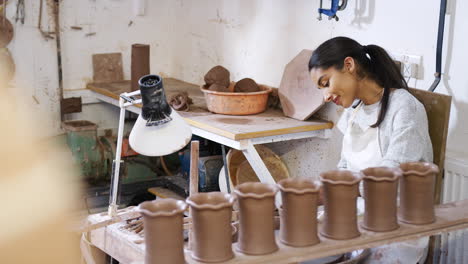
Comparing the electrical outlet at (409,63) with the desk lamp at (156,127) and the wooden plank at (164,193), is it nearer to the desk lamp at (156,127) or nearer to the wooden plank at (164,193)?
the desk lamp at (156,127)

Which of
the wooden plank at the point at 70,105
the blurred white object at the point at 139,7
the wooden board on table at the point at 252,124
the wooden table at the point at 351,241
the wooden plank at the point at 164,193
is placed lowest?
the wooden plank at the point at 164,193

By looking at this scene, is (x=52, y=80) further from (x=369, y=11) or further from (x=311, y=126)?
(x=369, y=11)

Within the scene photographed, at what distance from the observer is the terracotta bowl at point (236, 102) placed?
12.1ft

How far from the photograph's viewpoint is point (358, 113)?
2809 millimetres

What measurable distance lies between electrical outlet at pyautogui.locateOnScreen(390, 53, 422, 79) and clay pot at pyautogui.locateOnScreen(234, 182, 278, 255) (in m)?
1.46

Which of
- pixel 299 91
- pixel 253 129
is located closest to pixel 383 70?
pixel 253 129

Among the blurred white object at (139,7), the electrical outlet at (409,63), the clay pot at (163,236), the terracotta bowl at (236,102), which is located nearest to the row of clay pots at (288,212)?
the clay pot at (163,236)

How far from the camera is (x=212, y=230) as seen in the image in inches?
70.9

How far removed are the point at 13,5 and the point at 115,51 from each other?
32.4 inches

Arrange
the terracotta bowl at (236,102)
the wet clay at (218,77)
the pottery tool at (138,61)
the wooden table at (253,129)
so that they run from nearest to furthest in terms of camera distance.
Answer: the wooden table at (253,129), the terracotta bowl at (236,102), the wet clay at (218,77), the pottery tool at (138,61)

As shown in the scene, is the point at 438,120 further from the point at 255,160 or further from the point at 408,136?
the point at 255,160

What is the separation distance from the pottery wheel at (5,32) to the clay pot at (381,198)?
3.29m

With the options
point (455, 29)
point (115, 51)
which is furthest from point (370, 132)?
point (115, 51)

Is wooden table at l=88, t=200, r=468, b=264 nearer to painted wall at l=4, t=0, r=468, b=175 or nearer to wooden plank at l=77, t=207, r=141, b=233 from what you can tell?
wooden plank at l=77, t=207, r=141, b=233
